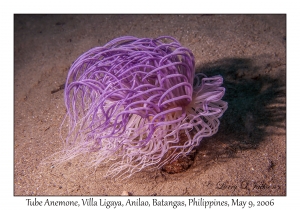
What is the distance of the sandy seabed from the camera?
8.96ft

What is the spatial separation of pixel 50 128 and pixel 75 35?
2.41 metres

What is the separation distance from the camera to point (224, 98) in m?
3.68

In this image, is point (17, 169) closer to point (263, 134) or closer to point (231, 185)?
point (231, 185)

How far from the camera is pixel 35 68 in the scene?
4707 mm

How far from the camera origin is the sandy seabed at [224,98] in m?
2.73
